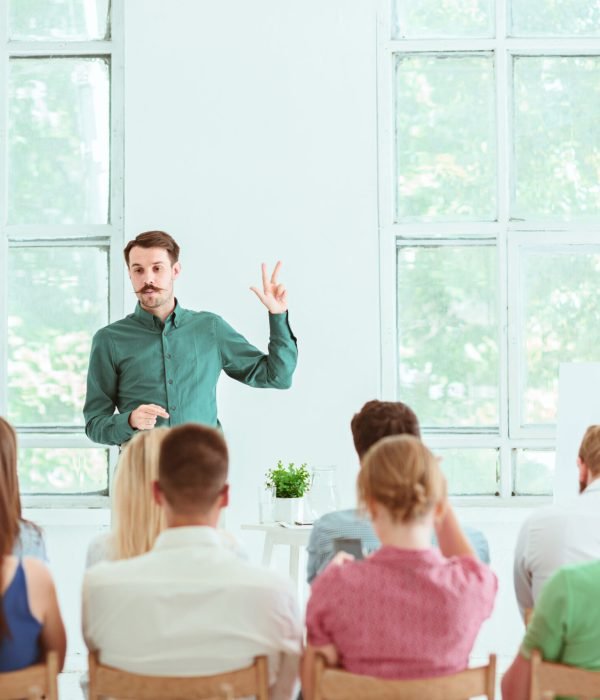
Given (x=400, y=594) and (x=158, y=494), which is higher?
(x=158, y=494)

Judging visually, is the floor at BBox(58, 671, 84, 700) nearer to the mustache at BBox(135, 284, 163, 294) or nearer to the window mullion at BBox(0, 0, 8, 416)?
the window mullion at BBox(0, 0, 8, 416)

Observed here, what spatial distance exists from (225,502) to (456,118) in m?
3.02

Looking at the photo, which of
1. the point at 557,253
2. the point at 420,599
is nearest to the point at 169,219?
the point at 557,253

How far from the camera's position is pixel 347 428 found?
4.21 m

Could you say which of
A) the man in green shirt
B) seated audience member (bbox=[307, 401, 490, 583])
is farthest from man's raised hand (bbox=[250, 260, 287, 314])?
seated audience member (bbox=[307, 401, 490, 583])

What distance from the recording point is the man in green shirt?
3666mm

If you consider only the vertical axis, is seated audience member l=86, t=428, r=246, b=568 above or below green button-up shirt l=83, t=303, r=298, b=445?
below

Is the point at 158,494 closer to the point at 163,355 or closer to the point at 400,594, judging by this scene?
the point at 400,594

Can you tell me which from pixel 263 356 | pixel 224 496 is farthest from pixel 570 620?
pixel 263 356

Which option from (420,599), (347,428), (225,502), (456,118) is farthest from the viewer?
(456,118)

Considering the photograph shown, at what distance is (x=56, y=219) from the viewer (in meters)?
4.49

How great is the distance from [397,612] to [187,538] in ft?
1.37

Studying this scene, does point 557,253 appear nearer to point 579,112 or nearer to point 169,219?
point 579,112

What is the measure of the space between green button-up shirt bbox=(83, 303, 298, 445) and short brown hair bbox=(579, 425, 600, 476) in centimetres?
148
